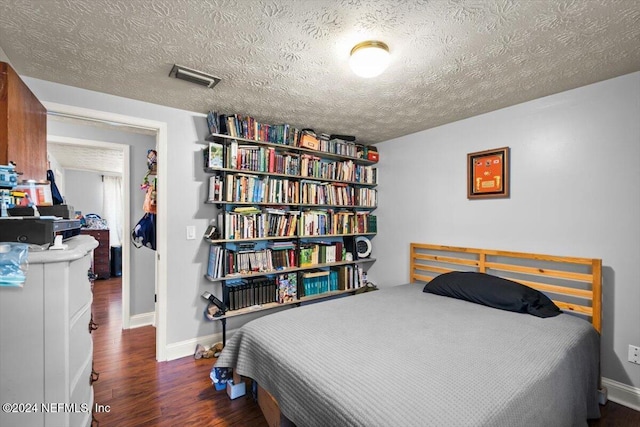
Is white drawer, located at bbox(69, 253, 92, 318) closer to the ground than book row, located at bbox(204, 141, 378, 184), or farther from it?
closer to the ground

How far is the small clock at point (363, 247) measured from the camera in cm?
376

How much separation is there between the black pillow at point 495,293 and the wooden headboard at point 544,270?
0.17 metres

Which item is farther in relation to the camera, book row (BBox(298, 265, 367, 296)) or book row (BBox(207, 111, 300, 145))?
book row (BBox(298, 265, 367, 296))

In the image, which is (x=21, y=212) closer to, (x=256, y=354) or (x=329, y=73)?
(x=256, y=354)

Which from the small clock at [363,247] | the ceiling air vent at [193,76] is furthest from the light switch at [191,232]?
the small clock at [363,247]

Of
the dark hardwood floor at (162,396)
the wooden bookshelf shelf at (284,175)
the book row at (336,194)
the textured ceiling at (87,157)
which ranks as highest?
the textured ceiling at (87,157)

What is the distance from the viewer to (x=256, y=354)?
68.8 inches

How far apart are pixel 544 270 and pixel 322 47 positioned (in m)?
2.43

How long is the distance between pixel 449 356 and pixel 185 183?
253cm

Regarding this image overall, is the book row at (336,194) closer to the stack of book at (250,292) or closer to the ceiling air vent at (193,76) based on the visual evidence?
the stack of book at (250,292)

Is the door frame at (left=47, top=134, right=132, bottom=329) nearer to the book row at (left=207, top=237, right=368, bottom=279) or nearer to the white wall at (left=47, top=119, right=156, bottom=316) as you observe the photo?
the white wall at (left=47, top=119, right=156, bottom=316)

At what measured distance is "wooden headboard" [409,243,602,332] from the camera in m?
2.11

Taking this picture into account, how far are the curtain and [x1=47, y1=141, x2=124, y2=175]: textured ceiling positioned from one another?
438 mm

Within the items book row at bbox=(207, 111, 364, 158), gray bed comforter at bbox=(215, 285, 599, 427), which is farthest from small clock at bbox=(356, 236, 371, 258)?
gray bed comforter at bbox=(215, 285, 599, 427)
